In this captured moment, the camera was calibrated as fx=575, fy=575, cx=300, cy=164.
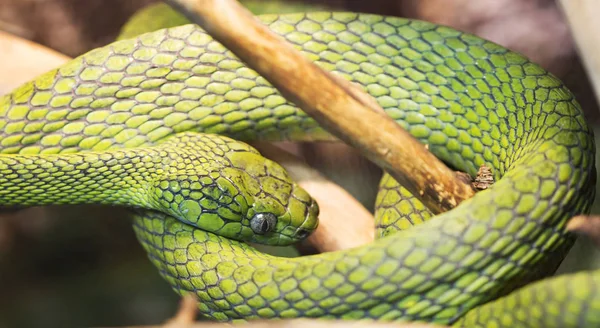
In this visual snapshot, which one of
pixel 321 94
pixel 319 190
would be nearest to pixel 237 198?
pixel 319 190

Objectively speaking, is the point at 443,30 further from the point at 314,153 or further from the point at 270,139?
the point at 314,153

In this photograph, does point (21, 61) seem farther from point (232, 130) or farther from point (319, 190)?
point (319, 190)

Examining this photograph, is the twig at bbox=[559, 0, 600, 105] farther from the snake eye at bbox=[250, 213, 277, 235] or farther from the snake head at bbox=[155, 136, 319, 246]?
the snake eye at bbox=[250, 213, 277, 235]

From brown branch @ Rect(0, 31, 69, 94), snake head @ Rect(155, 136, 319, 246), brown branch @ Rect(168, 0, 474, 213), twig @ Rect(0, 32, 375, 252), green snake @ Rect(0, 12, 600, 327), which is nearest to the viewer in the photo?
brown branch @ Rect(168, 0, 474, 213)

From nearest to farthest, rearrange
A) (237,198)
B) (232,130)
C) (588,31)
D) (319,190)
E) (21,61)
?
(588,31), (237,198), (232,130), (319,190), (21,61)

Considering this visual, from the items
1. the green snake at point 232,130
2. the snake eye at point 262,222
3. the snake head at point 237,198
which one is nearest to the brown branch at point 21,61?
the green snake at point 232,130

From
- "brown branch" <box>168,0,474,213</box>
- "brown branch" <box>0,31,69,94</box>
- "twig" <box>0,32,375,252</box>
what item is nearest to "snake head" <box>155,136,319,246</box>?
"twig" <box>0,32,375,252</box>

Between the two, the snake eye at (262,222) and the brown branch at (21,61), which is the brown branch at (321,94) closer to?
the snake eye at (262,222)
